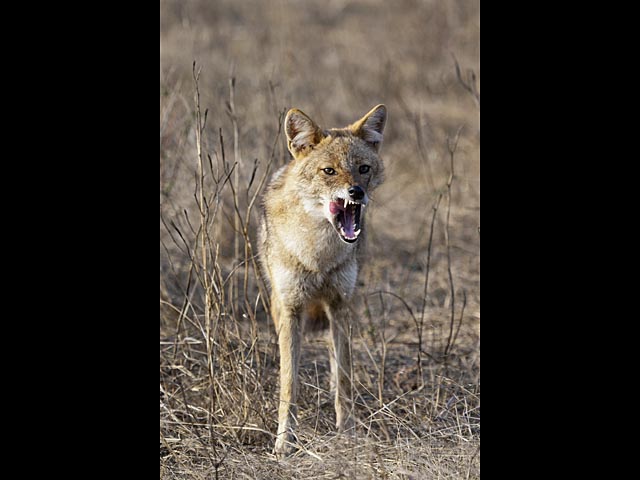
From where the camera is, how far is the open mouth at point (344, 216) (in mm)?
4574

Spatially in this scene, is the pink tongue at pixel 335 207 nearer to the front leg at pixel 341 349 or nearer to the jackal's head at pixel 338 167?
the jackal's head at pixel 338 167

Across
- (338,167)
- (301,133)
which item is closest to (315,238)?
(338,167)

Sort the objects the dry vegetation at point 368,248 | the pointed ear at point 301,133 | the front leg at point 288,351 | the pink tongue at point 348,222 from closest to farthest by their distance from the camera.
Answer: the dry vegetation at point 368,248 < the pink tongue at point 348,222 < the pointed ear at point 301,133 < the front leg at point 288,351

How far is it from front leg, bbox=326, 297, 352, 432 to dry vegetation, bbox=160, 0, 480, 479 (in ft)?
0.41

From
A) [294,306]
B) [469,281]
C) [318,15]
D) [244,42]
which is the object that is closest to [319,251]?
[294,306]

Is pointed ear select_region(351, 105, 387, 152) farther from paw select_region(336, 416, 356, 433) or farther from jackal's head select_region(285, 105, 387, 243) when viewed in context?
paw select_region(336, 416, 356, 433)

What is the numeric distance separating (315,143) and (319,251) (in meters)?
0.65

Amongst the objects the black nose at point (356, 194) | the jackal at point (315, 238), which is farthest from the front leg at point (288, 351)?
the black nose at point (356, 194)

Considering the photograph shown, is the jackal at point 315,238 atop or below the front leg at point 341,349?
atop

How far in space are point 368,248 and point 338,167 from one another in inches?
113

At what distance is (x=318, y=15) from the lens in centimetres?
1619

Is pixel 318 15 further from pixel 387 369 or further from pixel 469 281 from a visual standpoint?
pixel 387 369

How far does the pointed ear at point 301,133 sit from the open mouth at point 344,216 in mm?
437
